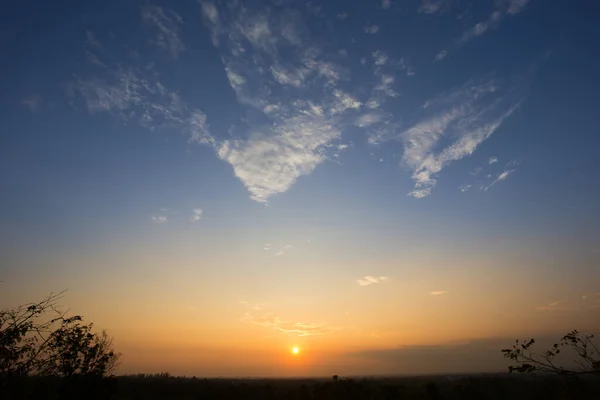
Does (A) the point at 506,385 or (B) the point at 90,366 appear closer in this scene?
(B) the point at 90,366

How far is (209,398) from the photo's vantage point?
71438mm

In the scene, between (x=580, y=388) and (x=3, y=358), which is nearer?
(x=3, y=358)

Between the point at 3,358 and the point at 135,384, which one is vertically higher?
the point at 135,384

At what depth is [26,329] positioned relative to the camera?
1326 centimetres

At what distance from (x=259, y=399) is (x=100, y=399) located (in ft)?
176

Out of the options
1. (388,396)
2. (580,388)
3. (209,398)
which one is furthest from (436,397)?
(209,398)

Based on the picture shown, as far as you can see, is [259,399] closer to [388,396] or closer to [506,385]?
[388,396]

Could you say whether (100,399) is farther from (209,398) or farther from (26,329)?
(209,398)

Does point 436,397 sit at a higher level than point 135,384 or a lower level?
lower

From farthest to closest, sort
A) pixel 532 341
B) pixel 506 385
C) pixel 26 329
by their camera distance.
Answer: pixel 506 385, pixel 26 329, pixel 532 341

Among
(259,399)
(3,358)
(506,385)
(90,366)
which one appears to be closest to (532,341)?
(3,358)

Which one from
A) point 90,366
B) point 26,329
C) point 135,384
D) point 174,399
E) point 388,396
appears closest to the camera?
point 26,329

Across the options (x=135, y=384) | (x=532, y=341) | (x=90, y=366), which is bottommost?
(x=532, y=341)

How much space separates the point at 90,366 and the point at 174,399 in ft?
192
